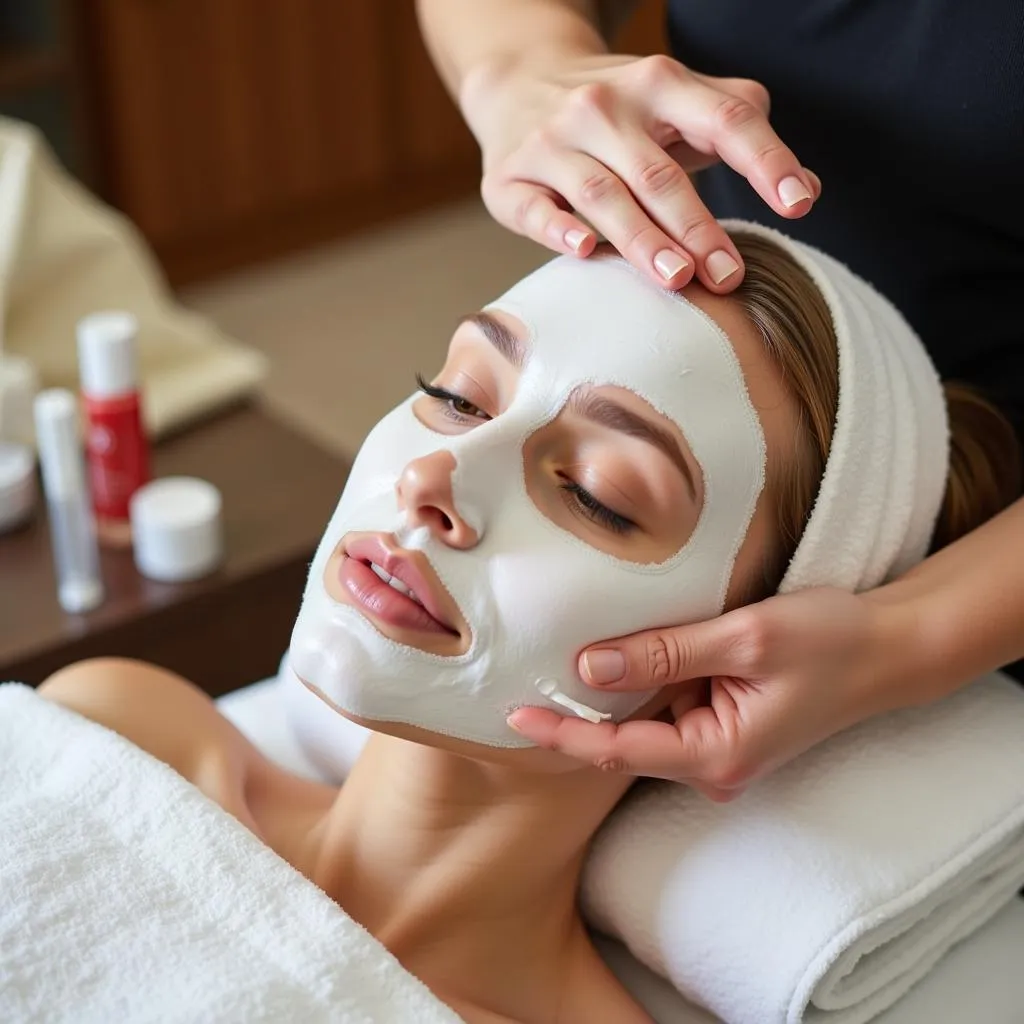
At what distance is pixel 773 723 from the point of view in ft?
2.75

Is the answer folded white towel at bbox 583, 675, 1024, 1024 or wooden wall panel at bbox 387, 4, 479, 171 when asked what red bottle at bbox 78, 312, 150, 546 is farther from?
wooden wall panel at bbox 387, 4, 479, 171

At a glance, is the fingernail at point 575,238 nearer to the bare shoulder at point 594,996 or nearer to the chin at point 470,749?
the chin at point 470,749

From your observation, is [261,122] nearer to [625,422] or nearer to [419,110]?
[419,110]

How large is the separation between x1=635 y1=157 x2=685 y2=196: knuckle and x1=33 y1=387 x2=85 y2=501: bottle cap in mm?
746

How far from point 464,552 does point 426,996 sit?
261mm

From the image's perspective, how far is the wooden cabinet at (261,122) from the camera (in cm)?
296

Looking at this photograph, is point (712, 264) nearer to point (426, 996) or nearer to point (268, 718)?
point (426, 996)

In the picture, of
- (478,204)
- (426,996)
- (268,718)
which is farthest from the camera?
(478,204)

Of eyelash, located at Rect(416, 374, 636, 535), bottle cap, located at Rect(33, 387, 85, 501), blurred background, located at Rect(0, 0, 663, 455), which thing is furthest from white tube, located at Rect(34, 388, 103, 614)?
blurred background, located at Rect(0, 0, 663, 455)

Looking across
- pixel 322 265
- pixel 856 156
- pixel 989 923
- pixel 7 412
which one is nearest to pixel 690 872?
pixel 989 923

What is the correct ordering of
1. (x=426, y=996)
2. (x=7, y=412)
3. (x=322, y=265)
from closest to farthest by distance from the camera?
(x=426, y=996)
(x=7, y=412)
(x=322, y=265)

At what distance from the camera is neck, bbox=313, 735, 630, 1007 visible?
3.07ft

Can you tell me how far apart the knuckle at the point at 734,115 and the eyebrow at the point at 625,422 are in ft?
0.62

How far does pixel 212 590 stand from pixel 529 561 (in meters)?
0.76
